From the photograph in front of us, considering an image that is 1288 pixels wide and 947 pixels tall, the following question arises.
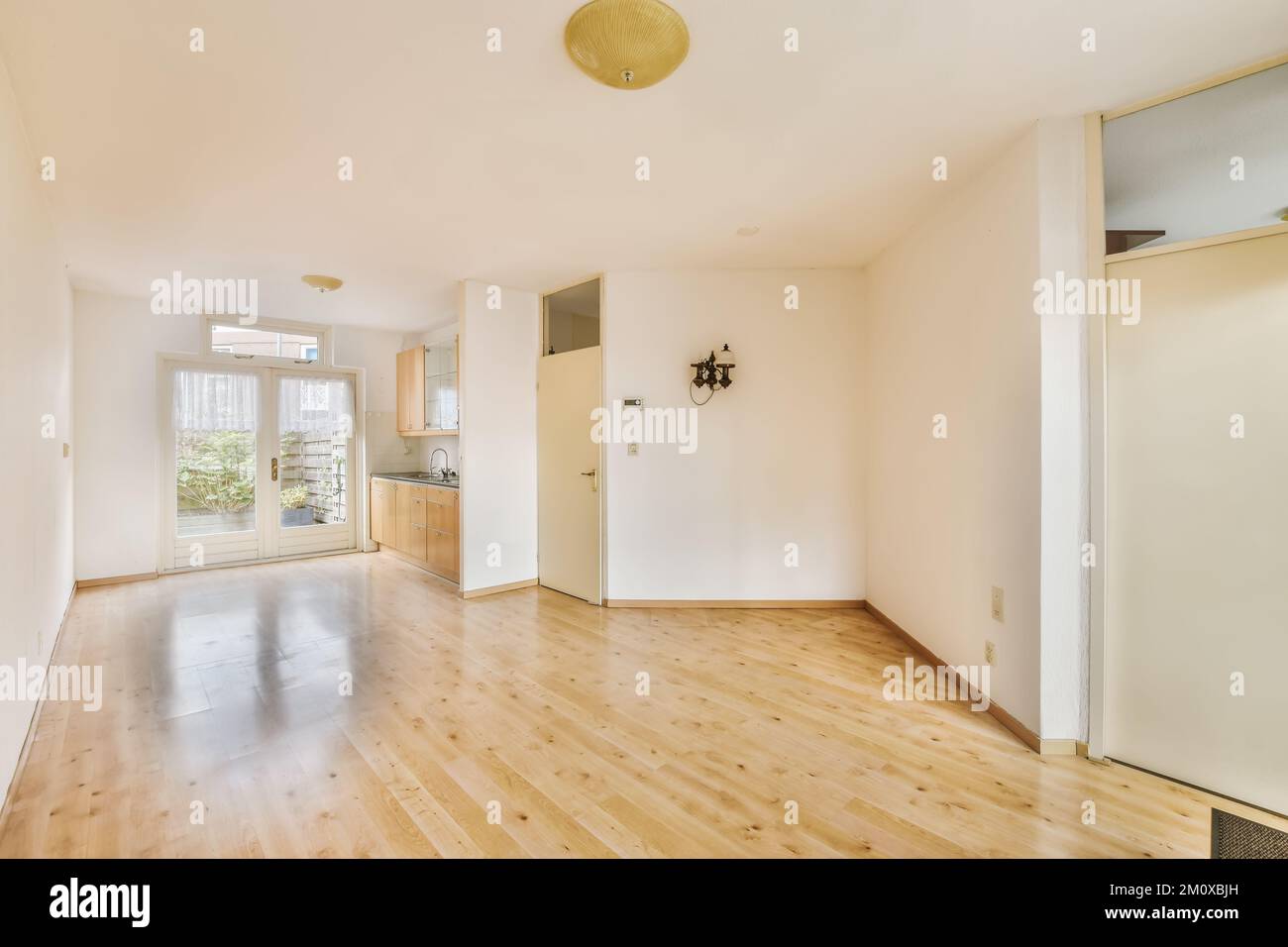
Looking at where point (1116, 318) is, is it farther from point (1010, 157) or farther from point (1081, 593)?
point (1081, 593)

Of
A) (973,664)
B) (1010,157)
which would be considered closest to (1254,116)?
(1010,157)

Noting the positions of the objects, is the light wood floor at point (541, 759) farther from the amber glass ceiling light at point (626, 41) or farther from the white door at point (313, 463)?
the amber glass ceiling light at point (626, 41)

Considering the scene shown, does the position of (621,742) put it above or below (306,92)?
below

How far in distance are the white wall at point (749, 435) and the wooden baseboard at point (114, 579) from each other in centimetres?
459

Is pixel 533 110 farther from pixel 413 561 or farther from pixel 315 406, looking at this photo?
pixel 315 406

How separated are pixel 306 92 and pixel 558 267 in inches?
86.5

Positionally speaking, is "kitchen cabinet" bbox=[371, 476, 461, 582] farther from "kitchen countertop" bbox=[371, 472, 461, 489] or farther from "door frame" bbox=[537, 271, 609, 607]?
"door frame" bbox=[537, 271, 609, 607]

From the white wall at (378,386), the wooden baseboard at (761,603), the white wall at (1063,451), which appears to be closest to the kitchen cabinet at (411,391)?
the white wall at (378,386)

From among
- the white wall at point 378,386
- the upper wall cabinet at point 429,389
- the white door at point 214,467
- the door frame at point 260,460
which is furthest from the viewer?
the white wall at point 378,386

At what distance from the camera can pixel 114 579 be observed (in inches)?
193

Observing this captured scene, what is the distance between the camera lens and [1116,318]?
2.11 meters

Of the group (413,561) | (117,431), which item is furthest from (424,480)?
(117,431)

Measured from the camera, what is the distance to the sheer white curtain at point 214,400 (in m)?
5.30
